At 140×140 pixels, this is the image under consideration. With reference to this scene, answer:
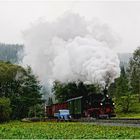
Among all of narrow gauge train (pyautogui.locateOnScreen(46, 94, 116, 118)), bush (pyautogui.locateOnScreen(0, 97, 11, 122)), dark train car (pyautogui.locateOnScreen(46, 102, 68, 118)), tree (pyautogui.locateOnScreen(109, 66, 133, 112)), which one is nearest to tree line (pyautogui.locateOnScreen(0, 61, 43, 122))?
dark train car (pyautogui.locateOnScreen(46, 102, 68, 118))

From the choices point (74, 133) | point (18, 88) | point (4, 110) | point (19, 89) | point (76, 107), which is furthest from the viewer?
point (18, 88)

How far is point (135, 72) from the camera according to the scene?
4281 inches

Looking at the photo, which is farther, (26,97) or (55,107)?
(26,97)

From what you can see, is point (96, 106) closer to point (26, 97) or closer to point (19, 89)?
point (26, 97)

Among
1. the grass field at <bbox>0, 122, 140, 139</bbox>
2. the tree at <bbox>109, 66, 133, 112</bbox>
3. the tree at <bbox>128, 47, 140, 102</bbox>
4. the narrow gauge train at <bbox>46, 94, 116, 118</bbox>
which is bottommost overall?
the grass field at <bbox>0, 122, 140, 139</bbox>

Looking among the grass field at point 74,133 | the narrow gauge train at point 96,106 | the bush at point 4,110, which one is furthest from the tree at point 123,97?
the grass field at point 74,133

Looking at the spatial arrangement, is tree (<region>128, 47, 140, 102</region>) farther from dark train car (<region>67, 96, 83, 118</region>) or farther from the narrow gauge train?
the narrow gauge train

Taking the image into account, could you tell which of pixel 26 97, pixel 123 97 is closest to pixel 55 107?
pixel 26 97

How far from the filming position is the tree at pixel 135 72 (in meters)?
106

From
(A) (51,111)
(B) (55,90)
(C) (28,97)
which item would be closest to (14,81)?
(C) (28,97)

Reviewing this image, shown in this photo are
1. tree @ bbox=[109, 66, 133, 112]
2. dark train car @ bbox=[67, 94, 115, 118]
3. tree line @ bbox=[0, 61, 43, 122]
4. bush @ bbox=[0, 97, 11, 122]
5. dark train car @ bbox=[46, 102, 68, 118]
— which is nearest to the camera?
dark train car @ bbox=[67, 94, 115, 118]

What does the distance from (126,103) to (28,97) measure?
19.0 meters

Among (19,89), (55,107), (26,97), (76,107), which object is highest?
(19,89)

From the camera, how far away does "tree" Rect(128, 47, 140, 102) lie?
106469 mm
